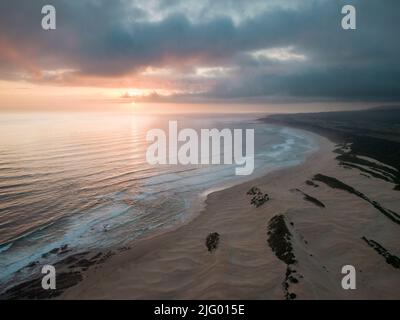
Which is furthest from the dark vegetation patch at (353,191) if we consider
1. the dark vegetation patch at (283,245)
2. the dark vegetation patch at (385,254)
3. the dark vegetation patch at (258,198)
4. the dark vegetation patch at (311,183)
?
the dark vegetation patch at (283,245)

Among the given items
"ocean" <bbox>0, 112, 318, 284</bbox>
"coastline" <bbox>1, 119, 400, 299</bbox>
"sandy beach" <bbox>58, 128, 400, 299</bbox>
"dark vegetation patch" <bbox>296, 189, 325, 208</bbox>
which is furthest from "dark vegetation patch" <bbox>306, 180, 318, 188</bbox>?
"ocean" <bbox>0, 112, 318, 284</bbox>

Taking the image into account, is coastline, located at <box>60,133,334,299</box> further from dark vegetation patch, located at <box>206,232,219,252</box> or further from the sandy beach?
dark vegetation patch, located at <box>206,232,219,252</box>

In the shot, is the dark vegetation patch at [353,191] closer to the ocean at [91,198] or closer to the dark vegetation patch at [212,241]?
the ocean at [91,198]

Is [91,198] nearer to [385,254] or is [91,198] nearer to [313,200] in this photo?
[313,200]

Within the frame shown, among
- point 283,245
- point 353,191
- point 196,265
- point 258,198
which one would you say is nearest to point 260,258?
point 283,245
